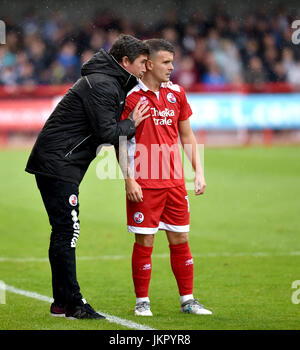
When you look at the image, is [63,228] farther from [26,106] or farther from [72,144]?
[26,106]

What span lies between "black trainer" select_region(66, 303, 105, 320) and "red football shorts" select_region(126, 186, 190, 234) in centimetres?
68

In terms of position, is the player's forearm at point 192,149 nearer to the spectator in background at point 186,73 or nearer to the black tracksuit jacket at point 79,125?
the black tracksuit jacket at point 79,125

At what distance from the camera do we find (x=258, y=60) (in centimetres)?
2314

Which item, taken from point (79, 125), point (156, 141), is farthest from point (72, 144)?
point (156, 141)

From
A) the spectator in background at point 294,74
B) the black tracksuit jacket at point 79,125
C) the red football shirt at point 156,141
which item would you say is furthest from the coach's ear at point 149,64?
the spectator in background at point 294,74

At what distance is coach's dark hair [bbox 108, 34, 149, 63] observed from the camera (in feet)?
18.3

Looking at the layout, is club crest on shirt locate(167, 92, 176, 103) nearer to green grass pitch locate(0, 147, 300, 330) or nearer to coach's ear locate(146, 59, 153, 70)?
coach's ear locate(146, 59, 153, 70)

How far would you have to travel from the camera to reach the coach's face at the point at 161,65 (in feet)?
19.2

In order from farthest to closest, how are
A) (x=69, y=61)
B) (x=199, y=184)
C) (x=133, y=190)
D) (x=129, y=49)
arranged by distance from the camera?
(x=69, y=61), (x=199, y=184), (x=133, y=190), (x=129, y=49)

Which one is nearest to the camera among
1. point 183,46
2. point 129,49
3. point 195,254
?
point 129,49

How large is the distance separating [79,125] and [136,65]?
0.61 meters

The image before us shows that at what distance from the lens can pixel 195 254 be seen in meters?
8.55

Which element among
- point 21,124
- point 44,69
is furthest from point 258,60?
point 21,124

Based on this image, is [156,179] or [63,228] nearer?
[63,228]
